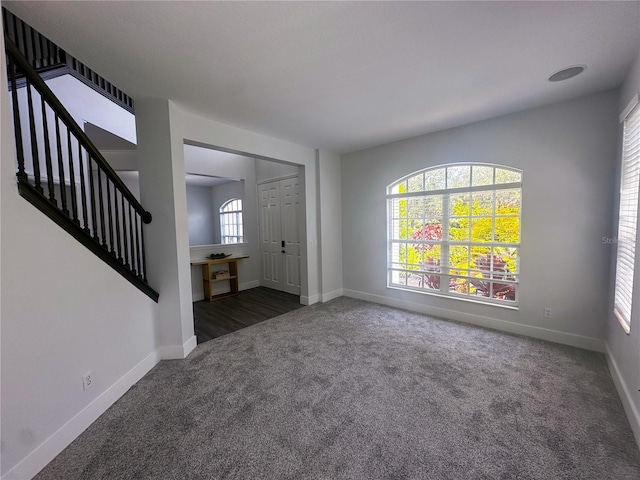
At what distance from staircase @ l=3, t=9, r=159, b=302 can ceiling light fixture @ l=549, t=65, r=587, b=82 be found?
363cm

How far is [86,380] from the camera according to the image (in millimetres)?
1808

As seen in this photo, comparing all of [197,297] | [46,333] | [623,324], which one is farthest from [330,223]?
[46,333]

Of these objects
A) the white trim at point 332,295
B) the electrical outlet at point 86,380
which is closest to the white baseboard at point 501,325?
the white trim at point 332,295

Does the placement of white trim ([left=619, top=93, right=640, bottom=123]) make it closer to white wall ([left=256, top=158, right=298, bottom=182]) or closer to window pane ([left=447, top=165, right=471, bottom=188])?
window pane ([left=447, top=165, right=471, bottom=188])

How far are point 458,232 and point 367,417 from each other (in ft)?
8.75

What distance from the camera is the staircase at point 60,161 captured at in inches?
59.6

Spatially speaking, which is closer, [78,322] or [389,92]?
[78,322]

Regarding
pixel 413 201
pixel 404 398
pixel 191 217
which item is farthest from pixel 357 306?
pixel 191 217

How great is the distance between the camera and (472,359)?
2.53m

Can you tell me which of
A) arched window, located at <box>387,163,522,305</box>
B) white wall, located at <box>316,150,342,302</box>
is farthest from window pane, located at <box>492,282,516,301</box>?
white wall, located at <box>316,150,342,302</box>

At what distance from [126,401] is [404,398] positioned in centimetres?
217

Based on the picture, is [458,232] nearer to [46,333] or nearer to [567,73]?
[567,73]

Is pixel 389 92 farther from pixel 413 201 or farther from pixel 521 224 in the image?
pixel 521 224

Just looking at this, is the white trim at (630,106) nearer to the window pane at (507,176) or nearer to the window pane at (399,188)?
the window pane at (507,176)
